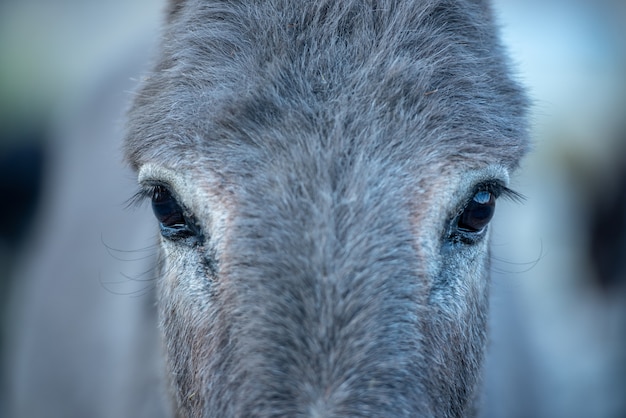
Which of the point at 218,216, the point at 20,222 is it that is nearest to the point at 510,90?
the point at 218,216

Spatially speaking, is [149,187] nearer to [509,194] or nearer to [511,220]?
[509,194]

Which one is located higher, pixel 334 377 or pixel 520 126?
pixel 520 126

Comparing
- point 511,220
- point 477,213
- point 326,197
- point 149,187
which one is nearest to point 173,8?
point 149,187

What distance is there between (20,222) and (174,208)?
19.5 feet

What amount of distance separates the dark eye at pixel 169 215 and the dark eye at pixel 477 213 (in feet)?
3.72

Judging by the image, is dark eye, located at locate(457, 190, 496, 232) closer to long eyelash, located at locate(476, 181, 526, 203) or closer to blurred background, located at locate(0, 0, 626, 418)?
long eyelash, located at locate(476, 181, 526, 203)

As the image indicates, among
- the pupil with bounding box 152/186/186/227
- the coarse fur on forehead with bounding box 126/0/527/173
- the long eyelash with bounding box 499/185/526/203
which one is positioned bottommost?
the long eyelash with bounding box 499/185/526/203

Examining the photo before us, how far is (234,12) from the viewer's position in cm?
303

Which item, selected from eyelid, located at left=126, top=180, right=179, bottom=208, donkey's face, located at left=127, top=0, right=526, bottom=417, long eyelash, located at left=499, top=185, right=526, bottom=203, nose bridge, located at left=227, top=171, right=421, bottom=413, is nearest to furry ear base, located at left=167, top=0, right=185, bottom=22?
donkey's face, located at left=127, top=0, right=526, bottom=417

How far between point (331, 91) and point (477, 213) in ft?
2.65

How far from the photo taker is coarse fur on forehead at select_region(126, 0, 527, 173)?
2701 millimetres

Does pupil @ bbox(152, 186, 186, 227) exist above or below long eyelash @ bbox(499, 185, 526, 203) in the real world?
above

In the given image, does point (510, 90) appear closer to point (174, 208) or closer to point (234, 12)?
point (234, 12)

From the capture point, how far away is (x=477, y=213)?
293cm
